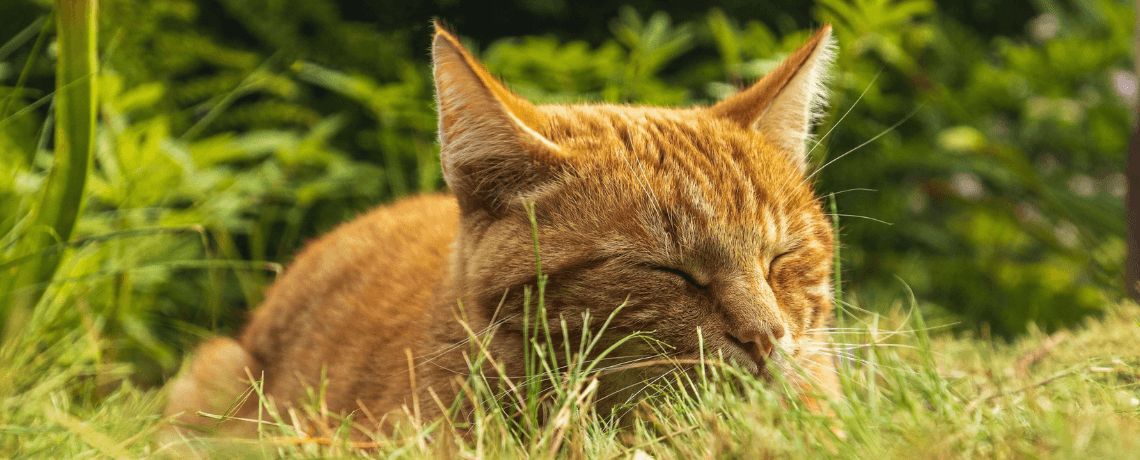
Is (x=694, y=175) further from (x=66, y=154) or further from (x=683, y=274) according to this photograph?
(x=66, y=154)

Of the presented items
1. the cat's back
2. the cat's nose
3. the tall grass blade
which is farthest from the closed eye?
the tall grass blade

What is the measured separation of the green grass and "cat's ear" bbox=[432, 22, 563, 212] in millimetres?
448

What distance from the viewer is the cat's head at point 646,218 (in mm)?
1324

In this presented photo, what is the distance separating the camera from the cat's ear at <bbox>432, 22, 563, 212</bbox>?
1362mm

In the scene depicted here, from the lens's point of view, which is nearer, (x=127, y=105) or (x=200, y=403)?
(x=200, y=403)

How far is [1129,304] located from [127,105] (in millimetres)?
2934

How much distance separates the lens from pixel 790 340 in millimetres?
1334

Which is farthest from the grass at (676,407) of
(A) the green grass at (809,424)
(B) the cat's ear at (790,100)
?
(B) the cat's ear at (790,100)

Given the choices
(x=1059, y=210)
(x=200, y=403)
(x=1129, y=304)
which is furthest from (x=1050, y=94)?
(x=200, y=403)

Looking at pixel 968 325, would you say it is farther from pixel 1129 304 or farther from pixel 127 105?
pixel 127 105

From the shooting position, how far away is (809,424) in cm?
98

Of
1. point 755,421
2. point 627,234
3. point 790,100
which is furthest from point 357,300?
point 755,421

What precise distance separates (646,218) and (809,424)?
502 mm

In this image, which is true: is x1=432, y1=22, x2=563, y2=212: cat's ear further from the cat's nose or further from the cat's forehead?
the cat's nose
